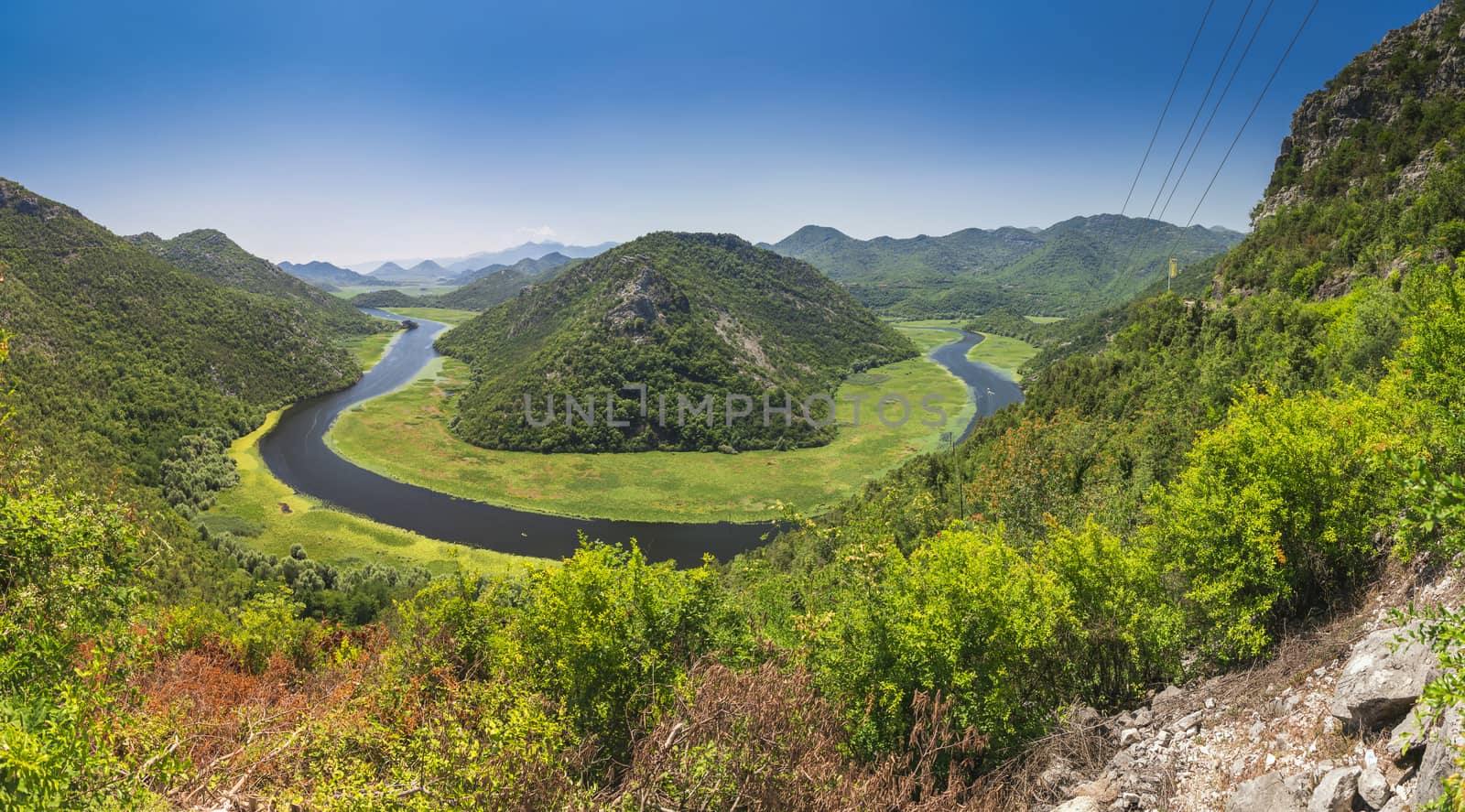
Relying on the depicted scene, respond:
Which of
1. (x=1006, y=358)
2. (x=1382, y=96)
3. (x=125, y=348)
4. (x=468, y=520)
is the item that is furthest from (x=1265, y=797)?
(x=1006, y=358)

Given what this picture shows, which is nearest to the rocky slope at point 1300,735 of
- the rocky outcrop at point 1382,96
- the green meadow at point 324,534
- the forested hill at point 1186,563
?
the forested hill at point 1186,563

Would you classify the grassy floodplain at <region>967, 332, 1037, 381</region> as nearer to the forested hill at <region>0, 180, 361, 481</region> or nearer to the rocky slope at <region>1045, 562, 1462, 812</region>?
the rocky slope at <region>1045, 562, 1462, 812</region>

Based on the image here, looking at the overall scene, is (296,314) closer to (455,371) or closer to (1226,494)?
(455,371)

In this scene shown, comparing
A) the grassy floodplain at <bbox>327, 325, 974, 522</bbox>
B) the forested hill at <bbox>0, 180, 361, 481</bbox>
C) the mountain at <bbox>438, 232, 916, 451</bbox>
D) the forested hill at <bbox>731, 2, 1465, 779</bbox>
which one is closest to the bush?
the forested hill at <bbox>731, 2, 1465, 779</bbox>

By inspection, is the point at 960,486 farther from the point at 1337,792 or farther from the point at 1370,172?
the point at 1370,172

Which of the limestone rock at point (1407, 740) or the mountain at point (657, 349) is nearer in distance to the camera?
the limestone rock at point (1407, 740)

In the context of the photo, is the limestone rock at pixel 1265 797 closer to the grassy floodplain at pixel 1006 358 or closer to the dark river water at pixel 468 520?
the dark river water at pixel 468 520
